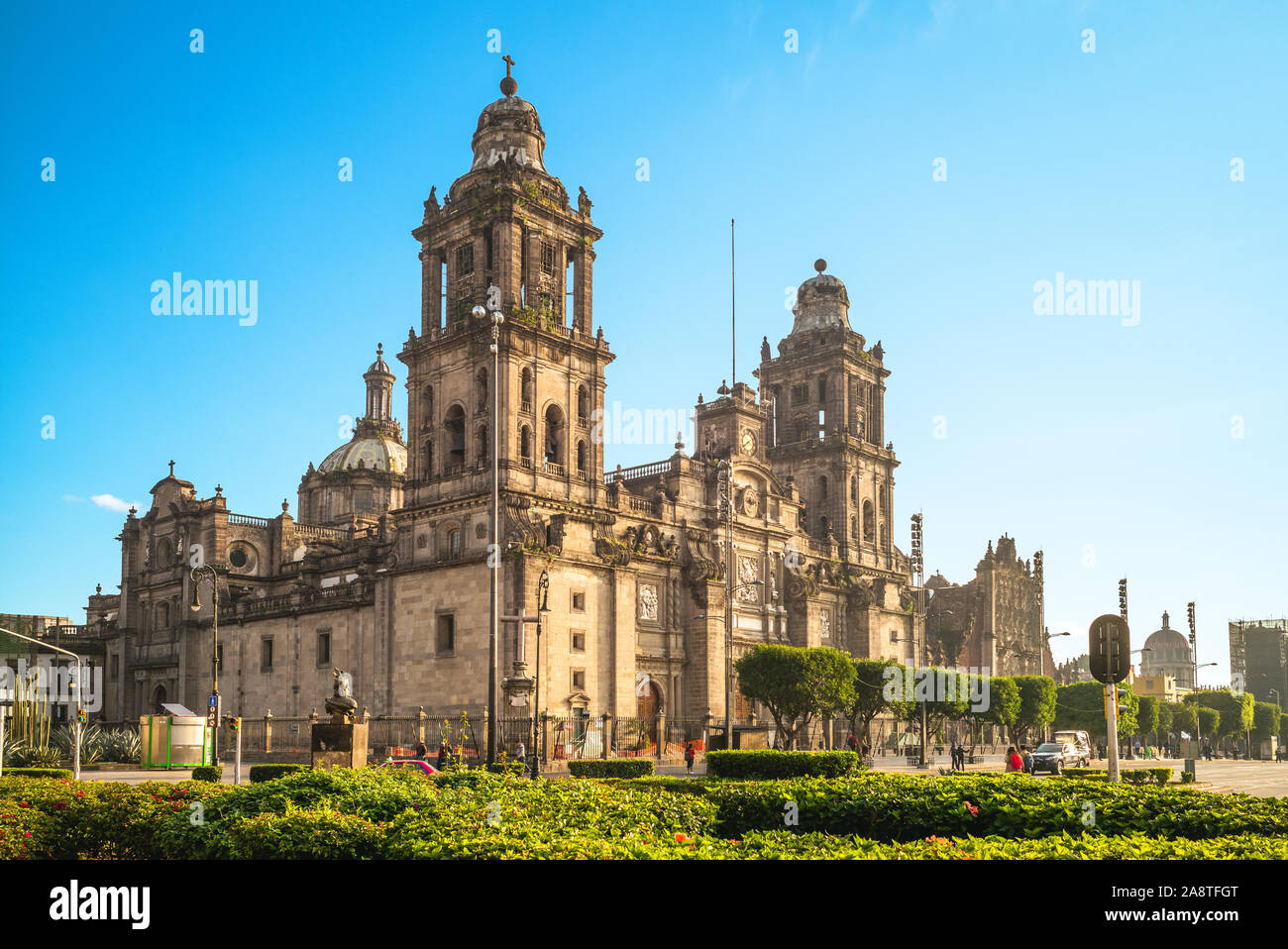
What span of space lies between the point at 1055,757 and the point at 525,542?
83.1ft

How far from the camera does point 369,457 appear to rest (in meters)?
86.3

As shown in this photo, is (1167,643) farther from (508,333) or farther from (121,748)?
(121,748)

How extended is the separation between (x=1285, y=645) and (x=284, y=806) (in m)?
155

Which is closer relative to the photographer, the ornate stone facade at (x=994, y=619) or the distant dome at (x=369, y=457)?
the distant dome at (x=369, y=457)

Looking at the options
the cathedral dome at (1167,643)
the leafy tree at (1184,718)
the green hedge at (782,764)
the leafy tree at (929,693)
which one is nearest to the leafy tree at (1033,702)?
the leafy tree at (929,693)

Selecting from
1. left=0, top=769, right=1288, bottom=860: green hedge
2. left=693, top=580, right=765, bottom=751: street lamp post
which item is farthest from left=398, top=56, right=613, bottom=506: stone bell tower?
A: left=0, top=769, right=1288, bottom=860: green hedge

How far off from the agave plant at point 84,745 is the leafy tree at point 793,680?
1132 inches

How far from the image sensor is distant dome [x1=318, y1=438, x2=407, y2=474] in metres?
85.9

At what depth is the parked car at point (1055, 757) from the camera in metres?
48.8

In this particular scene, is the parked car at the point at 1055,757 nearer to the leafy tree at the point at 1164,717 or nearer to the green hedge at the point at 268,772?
the green hedge at the point at 268,772

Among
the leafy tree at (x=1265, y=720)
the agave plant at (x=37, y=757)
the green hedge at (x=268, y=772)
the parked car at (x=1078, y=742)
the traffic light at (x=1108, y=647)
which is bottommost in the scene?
the leafy tree at (x=1265, y=720)

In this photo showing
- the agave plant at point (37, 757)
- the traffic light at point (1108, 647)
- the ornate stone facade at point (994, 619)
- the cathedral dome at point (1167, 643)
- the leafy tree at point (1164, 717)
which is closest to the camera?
the traffic light at point (1108, 647)

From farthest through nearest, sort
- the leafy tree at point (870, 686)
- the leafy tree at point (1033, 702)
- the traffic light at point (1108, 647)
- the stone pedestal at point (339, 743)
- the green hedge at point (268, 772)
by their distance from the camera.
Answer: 1. the leafy tree at point (1033, 702)
2. the leafy tree at point (870, 686)
3. the stone pedestal at point (339, 743)
4. the green hedge at point (268, 772)
5. the traffic light at point (1108, 647)
